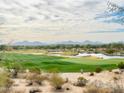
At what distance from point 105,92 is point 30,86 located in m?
8.59

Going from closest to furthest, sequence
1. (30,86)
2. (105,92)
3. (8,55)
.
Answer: (8,55) → (105,92) → (30,86)

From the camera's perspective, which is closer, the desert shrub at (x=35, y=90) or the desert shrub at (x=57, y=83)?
the desert shrub at (x=35, y=90)

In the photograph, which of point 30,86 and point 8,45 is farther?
point 30,86

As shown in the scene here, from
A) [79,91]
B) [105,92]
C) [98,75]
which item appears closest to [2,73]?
[105,92]

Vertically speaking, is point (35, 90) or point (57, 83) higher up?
point (57, 83)

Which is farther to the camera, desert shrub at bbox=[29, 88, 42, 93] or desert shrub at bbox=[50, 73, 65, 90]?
desert shrub at bbox=[50, 73, 65, 90]

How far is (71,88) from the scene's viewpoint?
3112 centimetres

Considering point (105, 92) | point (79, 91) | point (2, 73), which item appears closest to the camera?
point (2, 73)

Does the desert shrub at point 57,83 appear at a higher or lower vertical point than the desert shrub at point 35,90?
higher

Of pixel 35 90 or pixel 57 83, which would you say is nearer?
pixel 35 90

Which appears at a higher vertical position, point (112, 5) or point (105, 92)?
point (112, 5)

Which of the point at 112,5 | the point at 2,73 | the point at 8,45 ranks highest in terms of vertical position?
the point at 112,5

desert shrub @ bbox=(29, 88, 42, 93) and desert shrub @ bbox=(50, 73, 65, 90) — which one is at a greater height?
desert shrub @ bbox=(50, 73, 65, 90)

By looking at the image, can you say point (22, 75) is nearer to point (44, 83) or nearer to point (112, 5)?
point (44, 83)
